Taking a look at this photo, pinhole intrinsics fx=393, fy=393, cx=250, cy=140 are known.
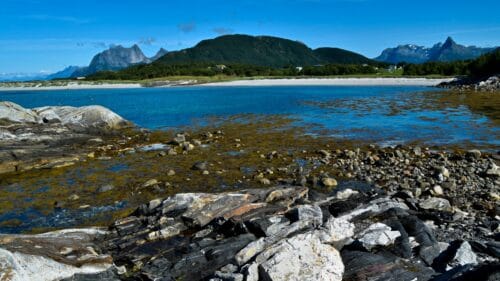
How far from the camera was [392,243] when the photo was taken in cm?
1271

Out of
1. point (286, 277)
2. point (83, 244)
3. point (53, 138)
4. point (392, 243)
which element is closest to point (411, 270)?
point (392, 243)

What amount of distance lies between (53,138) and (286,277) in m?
33.3

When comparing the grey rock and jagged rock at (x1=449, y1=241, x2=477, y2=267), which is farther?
the grey rock

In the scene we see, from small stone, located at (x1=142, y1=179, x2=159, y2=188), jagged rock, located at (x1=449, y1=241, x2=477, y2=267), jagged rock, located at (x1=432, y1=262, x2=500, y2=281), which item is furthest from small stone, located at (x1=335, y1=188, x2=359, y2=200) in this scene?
small stone, located at (x1=142, y1=179, x2=159, y2=188)

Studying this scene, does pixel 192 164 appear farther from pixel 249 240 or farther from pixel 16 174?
pixel 249 240

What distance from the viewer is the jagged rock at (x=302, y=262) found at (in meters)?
10.2

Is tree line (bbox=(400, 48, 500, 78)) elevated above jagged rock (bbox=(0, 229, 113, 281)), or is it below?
above

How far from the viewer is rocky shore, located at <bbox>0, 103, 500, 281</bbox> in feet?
36.3

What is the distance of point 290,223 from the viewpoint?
1399 centimetres

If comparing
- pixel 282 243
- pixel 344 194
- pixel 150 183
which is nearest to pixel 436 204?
pixel 344 194

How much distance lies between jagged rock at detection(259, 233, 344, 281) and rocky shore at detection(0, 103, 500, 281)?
3 centimetres

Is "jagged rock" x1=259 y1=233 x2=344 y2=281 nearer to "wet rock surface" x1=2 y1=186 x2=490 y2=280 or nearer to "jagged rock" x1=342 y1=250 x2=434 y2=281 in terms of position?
"wet rock surface" x1=2 y1=186 x2=490 y2=280

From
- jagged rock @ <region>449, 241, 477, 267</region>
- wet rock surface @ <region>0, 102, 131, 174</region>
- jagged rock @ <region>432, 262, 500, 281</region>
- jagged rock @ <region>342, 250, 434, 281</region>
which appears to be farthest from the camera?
wet rock surface @ <region>0, 102, 131, 174</region>

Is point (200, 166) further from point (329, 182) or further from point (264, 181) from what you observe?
point (329, 182)
